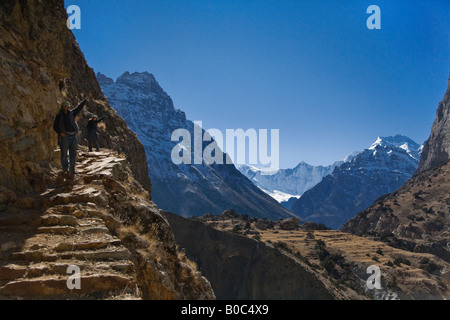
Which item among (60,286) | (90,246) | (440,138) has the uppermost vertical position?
(440,138)

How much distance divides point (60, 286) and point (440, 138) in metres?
144

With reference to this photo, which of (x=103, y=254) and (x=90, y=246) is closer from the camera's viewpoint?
(x=103, y=254)

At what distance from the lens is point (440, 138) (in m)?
125

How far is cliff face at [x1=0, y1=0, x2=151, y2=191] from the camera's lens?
29.7 feet

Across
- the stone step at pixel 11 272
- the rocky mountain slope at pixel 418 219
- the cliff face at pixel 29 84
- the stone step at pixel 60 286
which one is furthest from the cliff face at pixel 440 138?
the stone step at pixel 11 272

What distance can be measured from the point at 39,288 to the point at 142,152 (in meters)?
26.1

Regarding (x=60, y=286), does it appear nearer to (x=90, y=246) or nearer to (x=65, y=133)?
(x=90, y=246)

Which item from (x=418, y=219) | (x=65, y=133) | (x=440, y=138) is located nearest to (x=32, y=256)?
(x=65, y=133)

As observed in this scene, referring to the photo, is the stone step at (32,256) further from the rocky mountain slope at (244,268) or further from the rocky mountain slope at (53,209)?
the rocky mountain slope at (244,268)

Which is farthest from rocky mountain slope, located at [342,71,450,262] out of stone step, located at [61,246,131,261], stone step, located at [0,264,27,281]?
stone step, located at [0,264,27,281]

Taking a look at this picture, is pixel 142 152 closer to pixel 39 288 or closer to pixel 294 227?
pixel 39 288
